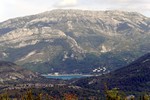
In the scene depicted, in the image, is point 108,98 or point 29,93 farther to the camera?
point 29,93

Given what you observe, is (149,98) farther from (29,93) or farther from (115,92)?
(29,93)

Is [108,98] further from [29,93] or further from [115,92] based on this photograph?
[29,93]

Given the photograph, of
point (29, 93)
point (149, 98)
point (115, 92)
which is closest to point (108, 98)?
point (115, 92)

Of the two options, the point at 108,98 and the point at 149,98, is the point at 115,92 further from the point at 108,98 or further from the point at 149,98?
the point at 149,98

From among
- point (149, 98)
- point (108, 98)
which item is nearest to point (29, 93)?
point (108, 98)

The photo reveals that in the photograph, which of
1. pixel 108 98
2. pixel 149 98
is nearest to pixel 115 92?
pixel 108 98

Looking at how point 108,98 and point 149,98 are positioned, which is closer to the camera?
point 108,98
